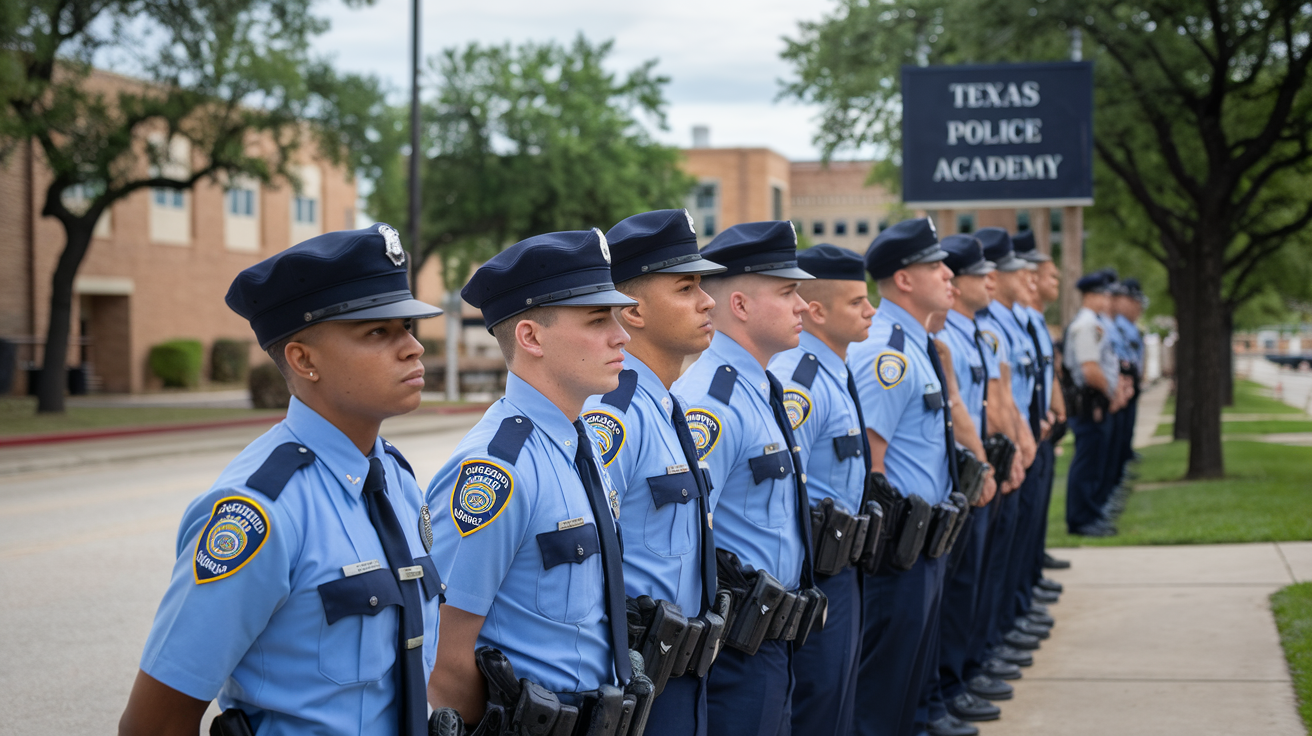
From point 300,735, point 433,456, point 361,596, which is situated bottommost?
point 433,456

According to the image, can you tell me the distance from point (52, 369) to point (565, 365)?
75.3 ft

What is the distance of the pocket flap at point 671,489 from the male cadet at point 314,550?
961mm

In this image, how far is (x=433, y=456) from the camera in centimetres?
1773

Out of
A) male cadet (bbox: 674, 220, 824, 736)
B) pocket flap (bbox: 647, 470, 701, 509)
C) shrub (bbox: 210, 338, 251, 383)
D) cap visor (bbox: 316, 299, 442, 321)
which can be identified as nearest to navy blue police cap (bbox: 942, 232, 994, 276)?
male cadet (bbox: 674, 220, 824, 736)

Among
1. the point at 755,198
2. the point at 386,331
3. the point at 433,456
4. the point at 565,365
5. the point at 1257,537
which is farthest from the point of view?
the point at 755,198

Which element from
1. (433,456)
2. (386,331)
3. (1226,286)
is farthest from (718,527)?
(1226,286)

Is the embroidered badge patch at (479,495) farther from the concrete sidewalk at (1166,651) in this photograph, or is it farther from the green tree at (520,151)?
the green tree at (520,151)

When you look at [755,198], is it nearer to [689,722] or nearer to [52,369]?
[52,369]

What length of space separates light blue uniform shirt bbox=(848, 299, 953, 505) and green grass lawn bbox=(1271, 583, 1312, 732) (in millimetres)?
2210

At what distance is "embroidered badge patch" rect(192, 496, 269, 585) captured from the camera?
2.20m

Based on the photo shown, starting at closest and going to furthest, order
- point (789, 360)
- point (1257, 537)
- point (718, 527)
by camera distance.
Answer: point (718, 527) → point (789, 360) → point (1257, 537)

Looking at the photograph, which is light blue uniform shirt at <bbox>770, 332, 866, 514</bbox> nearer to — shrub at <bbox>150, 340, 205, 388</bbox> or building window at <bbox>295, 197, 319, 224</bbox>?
shrub at <bbox>150, 340, 205, 388</bbox>

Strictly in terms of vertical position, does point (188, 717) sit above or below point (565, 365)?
below

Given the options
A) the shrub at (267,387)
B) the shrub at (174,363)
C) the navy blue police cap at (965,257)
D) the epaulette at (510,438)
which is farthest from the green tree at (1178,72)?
the shrub at (174,363)
